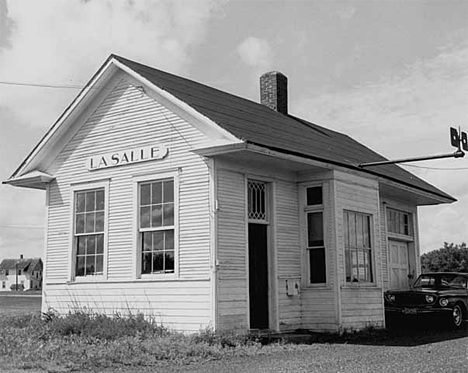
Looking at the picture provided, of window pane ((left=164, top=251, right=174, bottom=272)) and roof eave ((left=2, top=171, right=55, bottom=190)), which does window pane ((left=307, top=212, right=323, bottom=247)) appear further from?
roof eave ((left=2, top=171, right=55, bottom=190))

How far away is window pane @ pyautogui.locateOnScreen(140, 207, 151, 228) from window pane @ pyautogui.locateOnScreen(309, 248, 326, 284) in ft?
13.2

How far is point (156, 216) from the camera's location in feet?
49.5

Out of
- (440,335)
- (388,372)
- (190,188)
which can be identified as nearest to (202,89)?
(190,188)

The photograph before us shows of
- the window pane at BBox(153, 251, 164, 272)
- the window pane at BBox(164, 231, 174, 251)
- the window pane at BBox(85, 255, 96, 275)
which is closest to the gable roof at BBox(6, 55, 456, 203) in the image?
the window pane at BBox(85, 255, 96, 275)

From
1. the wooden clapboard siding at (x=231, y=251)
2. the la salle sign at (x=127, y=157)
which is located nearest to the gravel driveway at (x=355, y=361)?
the wooden clapboard siding at (x=231, y=251)

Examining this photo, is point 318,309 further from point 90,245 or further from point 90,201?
point 90,201

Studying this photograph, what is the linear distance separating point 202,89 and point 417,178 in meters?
9.44

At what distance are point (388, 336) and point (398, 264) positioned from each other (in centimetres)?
637

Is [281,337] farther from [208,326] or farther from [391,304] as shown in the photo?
[391,304]

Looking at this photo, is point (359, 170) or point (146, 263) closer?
point (146, 263)

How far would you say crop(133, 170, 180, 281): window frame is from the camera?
47.6 ft

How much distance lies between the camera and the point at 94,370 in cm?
1005

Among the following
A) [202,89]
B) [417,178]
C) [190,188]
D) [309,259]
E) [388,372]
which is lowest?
[388,372]

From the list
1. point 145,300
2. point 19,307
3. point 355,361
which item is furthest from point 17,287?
point 355,361
